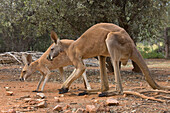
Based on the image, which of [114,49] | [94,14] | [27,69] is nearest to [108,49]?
[114,49]

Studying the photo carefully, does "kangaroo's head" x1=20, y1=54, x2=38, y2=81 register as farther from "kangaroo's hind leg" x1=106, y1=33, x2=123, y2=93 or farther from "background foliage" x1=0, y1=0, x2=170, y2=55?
"kangaroo's hind leg" x1=106, y1=33, x2=123, y2=93

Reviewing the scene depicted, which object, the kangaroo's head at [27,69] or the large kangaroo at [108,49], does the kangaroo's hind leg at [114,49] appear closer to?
the large kangaroo at [108,49]

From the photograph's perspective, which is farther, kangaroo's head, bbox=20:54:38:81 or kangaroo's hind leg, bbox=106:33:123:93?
kangaroo's head, bbox=20:54:38:81

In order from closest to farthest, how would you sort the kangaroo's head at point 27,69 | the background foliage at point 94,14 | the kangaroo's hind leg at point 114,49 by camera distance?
the kangaroo's hind leg at point 114,49
the kangaroo's head at point 27,69
the background foliage at point 94,14

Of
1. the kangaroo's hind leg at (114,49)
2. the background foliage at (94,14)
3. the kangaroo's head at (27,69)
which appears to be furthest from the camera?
the background foliage at (94,14)

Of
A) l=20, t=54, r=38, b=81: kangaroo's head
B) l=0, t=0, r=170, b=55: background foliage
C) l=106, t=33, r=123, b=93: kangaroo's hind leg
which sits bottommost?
l=20, t=54, r=38, b=81: kangaroo's head

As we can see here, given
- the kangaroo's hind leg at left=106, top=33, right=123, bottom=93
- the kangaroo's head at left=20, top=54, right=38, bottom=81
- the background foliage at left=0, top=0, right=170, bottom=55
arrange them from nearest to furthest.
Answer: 1. the kangaroo's hind leg at left=106, top=33, right=123, bottom=93
2. the kangaroo's head at left=20, top=54, right=38, bottom=81
3. the background foliage at left=0, top=0, right=170, bottom=55

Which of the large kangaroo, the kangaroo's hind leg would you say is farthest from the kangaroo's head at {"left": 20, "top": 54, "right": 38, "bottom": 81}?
the kangaroo's hind leg

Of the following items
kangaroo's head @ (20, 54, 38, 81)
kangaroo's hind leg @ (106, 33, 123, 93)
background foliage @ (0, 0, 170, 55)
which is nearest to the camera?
kangaroo's hind leg @ (106, 33, 123, 93)

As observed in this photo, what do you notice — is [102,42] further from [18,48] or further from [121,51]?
[18,48]

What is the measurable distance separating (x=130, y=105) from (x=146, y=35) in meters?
7.70

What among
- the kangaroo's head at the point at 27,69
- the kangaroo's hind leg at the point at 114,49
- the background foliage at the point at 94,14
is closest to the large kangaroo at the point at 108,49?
the kangaroo's hind leg at the point at 114,49

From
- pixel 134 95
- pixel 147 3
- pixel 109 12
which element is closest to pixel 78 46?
pixel 134 95

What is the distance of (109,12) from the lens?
8797 millimetres
